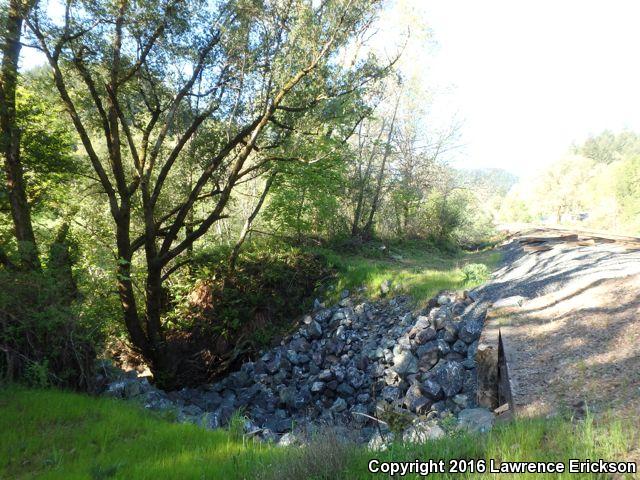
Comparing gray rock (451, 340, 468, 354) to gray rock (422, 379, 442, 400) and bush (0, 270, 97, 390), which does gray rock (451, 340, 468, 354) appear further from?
bush (0, 270, 97, 390)

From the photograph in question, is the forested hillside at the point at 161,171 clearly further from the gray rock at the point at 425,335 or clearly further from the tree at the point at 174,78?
the gray rock at the point at 425,335

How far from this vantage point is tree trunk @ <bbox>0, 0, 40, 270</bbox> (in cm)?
573

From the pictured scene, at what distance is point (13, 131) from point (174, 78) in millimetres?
3279

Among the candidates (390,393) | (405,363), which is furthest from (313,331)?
(390,393)

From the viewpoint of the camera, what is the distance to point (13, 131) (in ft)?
20.3

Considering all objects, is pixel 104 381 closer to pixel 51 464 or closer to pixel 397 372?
pixel 51 464

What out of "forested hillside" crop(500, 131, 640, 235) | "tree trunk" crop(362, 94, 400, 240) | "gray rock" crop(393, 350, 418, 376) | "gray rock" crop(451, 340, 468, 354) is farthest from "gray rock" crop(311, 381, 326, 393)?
"forested hillside" crop(500, 131, 640, 235)

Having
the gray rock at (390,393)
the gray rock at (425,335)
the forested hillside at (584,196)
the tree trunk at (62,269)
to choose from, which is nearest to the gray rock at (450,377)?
the gray rock at (390,393)

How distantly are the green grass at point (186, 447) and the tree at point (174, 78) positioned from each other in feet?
10.1

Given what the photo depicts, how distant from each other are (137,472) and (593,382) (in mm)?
3992

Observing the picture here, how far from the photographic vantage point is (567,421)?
110 inches

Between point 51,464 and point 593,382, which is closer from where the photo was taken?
point 51,464

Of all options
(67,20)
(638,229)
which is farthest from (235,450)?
(638,229)

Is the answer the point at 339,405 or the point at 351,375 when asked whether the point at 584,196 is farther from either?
the point at 339,405
